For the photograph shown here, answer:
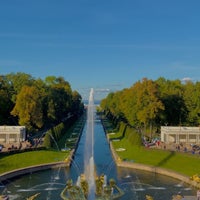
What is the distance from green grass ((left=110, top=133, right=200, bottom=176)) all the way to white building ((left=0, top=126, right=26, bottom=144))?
56.7 ft

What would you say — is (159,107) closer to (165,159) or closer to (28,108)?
(165,159)

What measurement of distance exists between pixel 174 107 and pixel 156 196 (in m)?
43.9

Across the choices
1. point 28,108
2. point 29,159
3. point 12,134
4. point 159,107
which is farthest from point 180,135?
point 12,134

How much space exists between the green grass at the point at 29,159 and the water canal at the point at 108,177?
253 cm

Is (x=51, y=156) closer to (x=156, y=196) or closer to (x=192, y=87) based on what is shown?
(x=156, y=196)

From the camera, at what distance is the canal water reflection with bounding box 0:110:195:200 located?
33175 millimetres

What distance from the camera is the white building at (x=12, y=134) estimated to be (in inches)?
2399

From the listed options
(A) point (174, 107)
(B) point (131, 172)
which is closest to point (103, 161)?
(B) point (131, 172)

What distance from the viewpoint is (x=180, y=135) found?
Answer: 2450 inches

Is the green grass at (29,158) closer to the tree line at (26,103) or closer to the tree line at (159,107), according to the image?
the tree line at (26,103)

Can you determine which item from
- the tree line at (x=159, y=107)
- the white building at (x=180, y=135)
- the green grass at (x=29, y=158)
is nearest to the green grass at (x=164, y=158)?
the white building at (x=180, y=135)

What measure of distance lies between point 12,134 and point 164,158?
26.0 meters

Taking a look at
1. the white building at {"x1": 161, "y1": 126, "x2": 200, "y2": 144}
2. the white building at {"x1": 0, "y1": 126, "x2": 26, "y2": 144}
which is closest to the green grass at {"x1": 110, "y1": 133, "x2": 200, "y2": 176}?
the white building at {"x1": 161, "y1": 126, "x2": 200, "y2": 144}

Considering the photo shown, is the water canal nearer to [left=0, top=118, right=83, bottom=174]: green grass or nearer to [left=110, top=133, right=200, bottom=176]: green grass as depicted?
[left=0, top=118, right=83, bottom=174]: green grass
